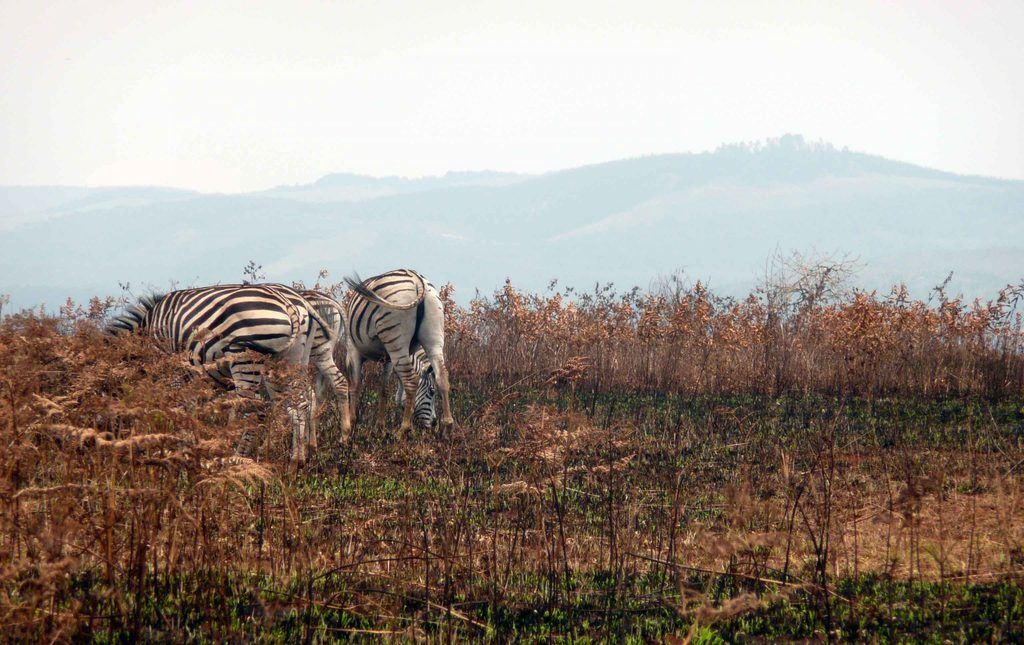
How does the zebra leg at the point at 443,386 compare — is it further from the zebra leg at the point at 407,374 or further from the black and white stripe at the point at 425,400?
the zebra leg at the point at 407,374

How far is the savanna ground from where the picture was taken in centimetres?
482

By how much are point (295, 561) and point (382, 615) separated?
149cm

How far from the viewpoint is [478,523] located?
775 centimetres

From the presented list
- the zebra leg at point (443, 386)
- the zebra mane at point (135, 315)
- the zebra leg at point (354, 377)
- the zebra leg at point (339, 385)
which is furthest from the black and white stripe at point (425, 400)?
the zebra mane at point (135, 315)

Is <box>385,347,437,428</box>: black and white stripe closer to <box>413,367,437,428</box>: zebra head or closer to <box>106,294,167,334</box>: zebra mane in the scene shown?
<box>413,367,437,428</box>: zebra head

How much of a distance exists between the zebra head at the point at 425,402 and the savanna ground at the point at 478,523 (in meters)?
0.52

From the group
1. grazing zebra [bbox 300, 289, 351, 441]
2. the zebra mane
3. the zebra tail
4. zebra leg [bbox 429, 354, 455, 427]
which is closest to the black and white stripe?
zebra leg [bbox 429, 354, 455, 427]

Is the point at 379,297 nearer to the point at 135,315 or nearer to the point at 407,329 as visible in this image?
the point at 407,329

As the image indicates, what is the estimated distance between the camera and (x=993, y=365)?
1468cm

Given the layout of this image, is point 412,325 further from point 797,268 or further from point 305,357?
point 797,268

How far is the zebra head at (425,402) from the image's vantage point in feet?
40.5

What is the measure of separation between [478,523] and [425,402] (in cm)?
475

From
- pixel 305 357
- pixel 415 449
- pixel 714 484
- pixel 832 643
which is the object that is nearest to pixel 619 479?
pixel 714 484

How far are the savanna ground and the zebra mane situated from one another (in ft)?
7.11
